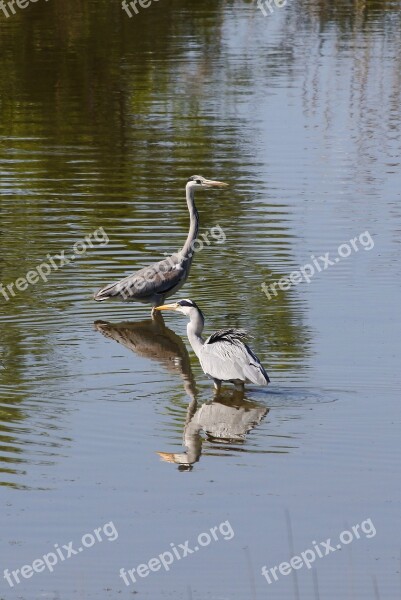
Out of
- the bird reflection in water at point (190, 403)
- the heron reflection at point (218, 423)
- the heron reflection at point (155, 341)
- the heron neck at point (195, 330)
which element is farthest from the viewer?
the heron reflection at point (155, 341)

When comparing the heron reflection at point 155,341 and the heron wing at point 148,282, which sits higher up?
the heron wing at point 148,282

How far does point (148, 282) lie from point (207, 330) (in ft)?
5.31

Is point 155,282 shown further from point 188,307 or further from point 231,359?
point 231,359

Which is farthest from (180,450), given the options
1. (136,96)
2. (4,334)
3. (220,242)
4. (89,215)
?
(136,96)

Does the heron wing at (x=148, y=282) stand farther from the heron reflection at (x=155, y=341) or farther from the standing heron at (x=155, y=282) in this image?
the heron reflection at (x=155, y=341)

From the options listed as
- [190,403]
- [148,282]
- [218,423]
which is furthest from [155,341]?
[218,423]

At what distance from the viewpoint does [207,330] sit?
1469 centimetres

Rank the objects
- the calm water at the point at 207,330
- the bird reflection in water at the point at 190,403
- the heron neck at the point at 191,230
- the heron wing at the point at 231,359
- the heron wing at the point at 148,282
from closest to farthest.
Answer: the calm water at the point at 207,330
the bird reflection in water at the point at 190,403
the heron wing at the point at 231,359
the heron wing at the point at 148,282
the heron neck at the point at 191,230

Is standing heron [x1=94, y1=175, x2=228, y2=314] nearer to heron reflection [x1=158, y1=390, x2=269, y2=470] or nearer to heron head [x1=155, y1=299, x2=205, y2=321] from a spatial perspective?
heron head [x1=155, y1=299, x2=205, y2=321]

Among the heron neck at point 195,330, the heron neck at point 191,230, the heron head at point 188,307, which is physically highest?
the heron head at point 188,307

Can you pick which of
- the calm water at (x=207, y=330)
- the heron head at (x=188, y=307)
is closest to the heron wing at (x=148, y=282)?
the calm water at (x=207, y=330)

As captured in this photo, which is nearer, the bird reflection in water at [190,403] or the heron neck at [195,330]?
the bird reflection in water at [190,403]

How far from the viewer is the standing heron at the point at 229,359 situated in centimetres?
1234

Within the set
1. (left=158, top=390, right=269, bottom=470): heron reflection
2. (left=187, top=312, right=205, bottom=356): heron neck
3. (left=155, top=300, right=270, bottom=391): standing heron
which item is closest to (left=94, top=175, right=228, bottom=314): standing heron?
(left=187, top=312, right=205, bottom=356): heron neck
